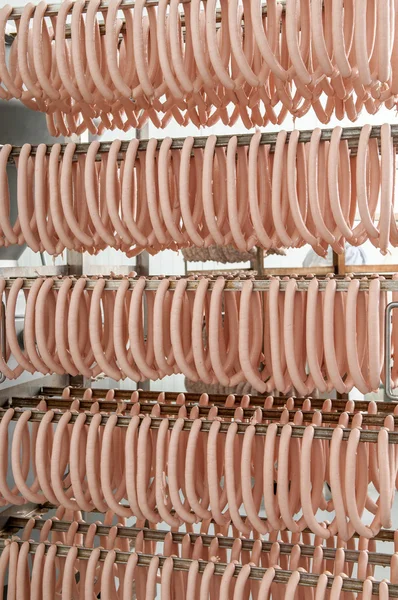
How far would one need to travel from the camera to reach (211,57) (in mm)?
1612

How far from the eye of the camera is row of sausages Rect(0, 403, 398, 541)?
162cm

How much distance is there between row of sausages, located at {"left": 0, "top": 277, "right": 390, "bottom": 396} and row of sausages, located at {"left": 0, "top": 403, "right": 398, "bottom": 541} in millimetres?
141

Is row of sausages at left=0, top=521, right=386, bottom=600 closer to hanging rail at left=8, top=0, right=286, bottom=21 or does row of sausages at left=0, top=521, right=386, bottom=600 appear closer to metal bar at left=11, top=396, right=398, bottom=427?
metal bar at left=11, top=396, right=398, bottom=427

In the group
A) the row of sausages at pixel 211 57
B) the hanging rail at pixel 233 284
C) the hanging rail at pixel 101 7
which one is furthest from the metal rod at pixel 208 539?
the hanging rail at pixel 101 7

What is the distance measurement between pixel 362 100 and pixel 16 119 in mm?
1316

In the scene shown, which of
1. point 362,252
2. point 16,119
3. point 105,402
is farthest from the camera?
point 362,252

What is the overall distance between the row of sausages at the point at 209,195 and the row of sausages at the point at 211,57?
0.45 ft

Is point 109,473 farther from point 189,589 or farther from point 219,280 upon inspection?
point 219,280

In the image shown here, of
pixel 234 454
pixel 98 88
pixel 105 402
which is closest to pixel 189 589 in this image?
pixel 234 454

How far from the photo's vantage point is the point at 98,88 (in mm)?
1734

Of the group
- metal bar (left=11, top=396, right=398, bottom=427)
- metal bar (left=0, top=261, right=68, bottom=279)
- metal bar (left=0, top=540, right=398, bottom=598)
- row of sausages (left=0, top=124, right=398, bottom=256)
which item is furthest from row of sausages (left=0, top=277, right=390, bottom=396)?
metal bar (left=0, top=261, right=68, bottom=279)

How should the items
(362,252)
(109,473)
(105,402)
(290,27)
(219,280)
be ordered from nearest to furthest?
(290,27), (219,280), (109,473), (105,402), (362,252)

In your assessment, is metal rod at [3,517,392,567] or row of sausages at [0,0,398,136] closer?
row of sausages at [0,0,398,136]

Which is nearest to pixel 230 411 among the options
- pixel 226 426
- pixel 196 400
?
pixel 226 426
